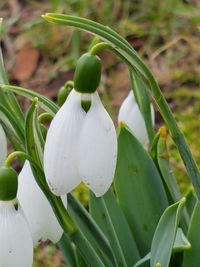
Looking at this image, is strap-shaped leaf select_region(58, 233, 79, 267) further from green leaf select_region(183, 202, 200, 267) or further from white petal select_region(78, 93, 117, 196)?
white petal select_region(78, 93, 117, 196)

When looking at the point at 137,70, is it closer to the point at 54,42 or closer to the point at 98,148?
the point at 98,148

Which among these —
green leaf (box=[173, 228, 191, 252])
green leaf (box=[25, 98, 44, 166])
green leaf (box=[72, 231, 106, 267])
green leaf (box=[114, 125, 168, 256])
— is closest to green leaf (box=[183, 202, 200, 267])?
green leaf (box=[173, 228, 191, 252])

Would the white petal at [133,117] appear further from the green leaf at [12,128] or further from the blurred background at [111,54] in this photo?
the blurred background at [111,54]

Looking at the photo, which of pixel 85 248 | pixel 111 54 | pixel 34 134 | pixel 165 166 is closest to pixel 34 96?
pixel 34 134

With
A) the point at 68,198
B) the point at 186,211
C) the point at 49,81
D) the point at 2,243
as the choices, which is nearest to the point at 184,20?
the point at 49,81

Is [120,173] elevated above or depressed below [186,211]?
above
